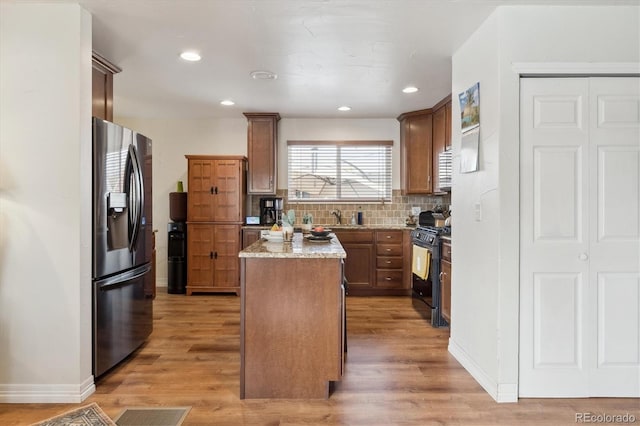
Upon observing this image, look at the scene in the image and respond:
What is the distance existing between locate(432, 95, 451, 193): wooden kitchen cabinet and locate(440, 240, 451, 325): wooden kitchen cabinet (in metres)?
1.26

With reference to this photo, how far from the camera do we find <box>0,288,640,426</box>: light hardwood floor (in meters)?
2.10

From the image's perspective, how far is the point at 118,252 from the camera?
8.68ft

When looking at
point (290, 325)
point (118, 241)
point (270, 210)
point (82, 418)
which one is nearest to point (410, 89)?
point (270, 210)

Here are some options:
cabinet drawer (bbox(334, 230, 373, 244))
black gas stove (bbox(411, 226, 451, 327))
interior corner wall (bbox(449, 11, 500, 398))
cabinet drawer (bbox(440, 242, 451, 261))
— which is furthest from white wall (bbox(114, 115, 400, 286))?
interior corner wall (bbox(449, 11, 500, 398))

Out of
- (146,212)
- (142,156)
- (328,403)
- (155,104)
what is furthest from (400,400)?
(155,104)

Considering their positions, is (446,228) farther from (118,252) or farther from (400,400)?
(118,252)

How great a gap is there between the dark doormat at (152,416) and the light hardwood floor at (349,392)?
56 mm

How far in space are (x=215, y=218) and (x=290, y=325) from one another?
3.04 metres

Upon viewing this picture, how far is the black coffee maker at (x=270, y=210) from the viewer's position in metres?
5.25

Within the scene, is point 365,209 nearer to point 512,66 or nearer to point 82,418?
point 512,66

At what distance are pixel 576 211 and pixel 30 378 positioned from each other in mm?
3543

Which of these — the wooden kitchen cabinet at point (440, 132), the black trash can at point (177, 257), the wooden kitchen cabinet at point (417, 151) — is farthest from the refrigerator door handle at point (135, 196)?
the wooden kitchen cabinet at point (417, 151)

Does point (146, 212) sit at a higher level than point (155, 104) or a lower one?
lower

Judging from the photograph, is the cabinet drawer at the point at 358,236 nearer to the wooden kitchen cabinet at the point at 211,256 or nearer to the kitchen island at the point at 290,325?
the wooden kitchen cabinet at the point at 211,256
